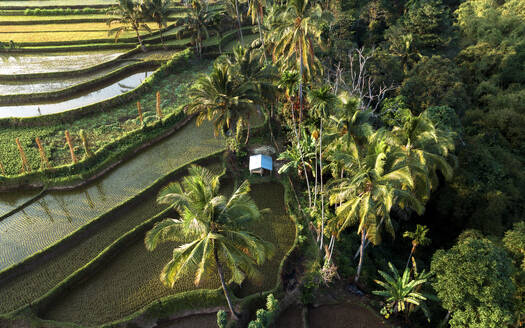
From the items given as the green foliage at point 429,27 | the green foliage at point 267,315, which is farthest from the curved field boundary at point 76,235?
the green foliage at point 429,27

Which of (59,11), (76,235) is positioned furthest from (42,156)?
(59,11)

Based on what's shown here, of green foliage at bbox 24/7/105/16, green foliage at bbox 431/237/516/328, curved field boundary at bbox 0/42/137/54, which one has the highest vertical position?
green foliage at bbox 24/7/105/16

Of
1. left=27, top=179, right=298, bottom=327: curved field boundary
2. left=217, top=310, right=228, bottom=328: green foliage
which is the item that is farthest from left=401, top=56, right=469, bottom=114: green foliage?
left=217, top=310, right=228, bottom=328: green foliage

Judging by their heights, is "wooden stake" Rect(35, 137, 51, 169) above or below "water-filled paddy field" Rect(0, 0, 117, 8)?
below

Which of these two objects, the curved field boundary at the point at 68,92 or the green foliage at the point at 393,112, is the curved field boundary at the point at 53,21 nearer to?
the curved field boundary at the point at 68,92

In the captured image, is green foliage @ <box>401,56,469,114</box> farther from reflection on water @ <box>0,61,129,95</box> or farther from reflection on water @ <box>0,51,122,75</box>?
reflection on water @ <box>0,51,122,75</box>

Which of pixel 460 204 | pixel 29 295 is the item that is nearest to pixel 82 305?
pixel 29 295
